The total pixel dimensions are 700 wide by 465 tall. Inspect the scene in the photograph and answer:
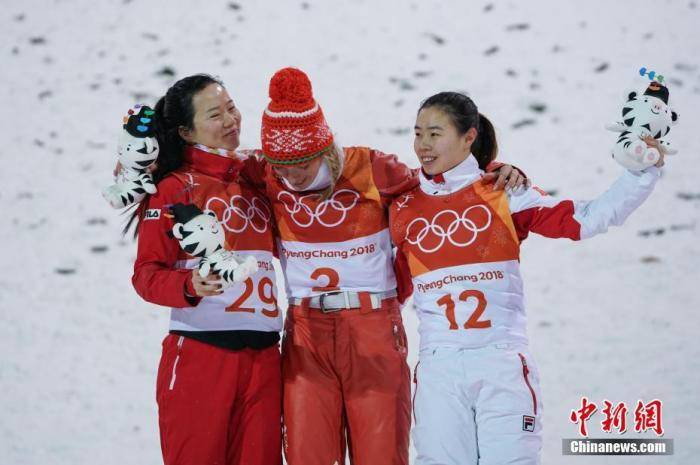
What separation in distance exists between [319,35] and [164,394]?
110 inches

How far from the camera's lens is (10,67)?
4.63 meters

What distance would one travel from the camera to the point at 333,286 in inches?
91.4

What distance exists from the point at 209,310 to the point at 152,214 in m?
0.29

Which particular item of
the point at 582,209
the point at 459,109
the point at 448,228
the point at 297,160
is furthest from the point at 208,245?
the point at 582,209

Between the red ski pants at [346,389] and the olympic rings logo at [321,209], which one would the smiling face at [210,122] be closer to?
the olympic rings logo at [321,209]

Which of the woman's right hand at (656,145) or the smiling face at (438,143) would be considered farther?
the smiling face at (438,143)

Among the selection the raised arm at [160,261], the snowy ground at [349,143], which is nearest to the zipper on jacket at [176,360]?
the raised arm at [160,261]

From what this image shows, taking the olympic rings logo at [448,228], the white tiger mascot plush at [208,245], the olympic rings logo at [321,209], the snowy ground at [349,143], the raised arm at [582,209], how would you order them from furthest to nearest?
the snowy ground at [349,143], the olympic rings logo at [321,209], the olympic rings logo at [448,228], the raised arm at [582,209], the white tiger mascot plush at [208,245]

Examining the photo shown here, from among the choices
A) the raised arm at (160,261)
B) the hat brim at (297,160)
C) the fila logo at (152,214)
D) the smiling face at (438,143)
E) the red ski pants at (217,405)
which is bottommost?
the red ski pants at (217,405)

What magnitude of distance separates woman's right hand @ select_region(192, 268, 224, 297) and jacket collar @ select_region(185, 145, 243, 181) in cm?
39

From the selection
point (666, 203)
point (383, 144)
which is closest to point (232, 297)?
point (383, 144)

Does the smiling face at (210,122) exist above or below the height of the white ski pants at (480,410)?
above

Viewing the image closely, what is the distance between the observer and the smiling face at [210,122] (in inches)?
92.9

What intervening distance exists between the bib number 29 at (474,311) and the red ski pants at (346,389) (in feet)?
0.64
